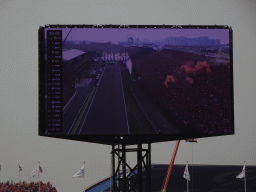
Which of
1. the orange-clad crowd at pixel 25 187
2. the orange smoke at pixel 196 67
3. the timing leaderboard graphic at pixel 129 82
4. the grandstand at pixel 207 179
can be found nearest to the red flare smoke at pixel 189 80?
the timing leaderboard graphic at pixel 129 82

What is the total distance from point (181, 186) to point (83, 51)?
26.0 m

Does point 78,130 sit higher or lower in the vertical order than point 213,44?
lower

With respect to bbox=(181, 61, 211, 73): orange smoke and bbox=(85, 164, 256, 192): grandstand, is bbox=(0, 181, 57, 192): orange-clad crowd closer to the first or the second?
bbox=(85, 164, 256, 192): grandstand

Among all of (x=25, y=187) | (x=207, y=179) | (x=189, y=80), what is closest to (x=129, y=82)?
(x=189, y=80)

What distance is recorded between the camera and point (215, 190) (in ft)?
113

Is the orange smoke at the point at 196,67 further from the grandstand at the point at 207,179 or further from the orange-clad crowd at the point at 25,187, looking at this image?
the grandstand at the point at 207,179

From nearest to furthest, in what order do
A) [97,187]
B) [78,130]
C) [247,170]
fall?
[78,130] < [97,187] < [247,170]

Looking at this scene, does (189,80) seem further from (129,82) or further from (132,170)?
(132,170)

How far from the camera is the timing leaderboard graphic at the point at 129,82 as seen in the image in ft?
36.2

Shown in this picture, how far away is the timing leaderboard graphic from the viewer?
1104cm

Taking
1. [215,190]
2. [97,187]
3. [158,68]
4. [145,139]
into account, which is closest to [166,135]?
[145,139]

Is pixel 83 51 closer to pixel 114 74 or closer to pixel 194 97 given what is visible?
pixel 114 74

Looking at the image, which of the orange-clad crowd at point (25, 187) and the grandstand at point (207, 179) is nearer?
the orange-clad crowd at point (25, 187)

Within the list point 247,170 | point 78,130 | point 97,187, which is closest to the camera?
point 78,130
